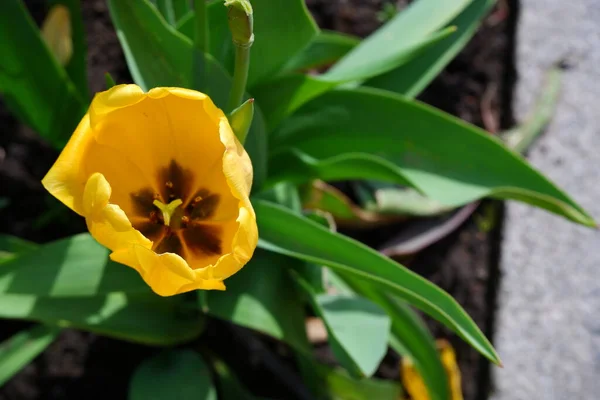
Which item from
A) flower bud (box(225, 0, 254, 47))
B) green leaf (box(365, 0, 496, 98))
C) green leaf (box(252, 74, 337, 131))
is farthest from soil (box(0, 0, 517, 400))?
flower bud (box(225, 0, 254, 47))

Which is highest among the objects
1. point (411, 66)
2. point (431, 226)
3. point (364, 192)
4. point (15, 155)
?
point (411, 66)

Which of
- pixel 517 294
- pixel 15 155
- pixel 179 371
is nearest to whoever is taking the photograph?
pixel 179 371

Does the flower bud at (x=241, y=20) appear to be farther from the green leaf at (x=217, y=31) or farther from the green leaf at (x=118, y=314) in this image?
the green leaf at (x=118, y=314)

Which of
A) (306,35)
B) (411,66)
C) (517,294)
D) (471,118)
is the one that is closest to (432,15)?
(411,66)

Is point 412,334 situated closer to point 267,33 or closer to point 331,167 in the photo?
point 331,167

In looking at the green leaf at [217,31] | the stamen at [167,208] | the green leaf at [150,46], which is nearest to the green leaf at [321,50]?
the green leaf at [217,31]

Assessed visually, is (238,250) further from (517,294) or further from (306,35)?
(517,294)
